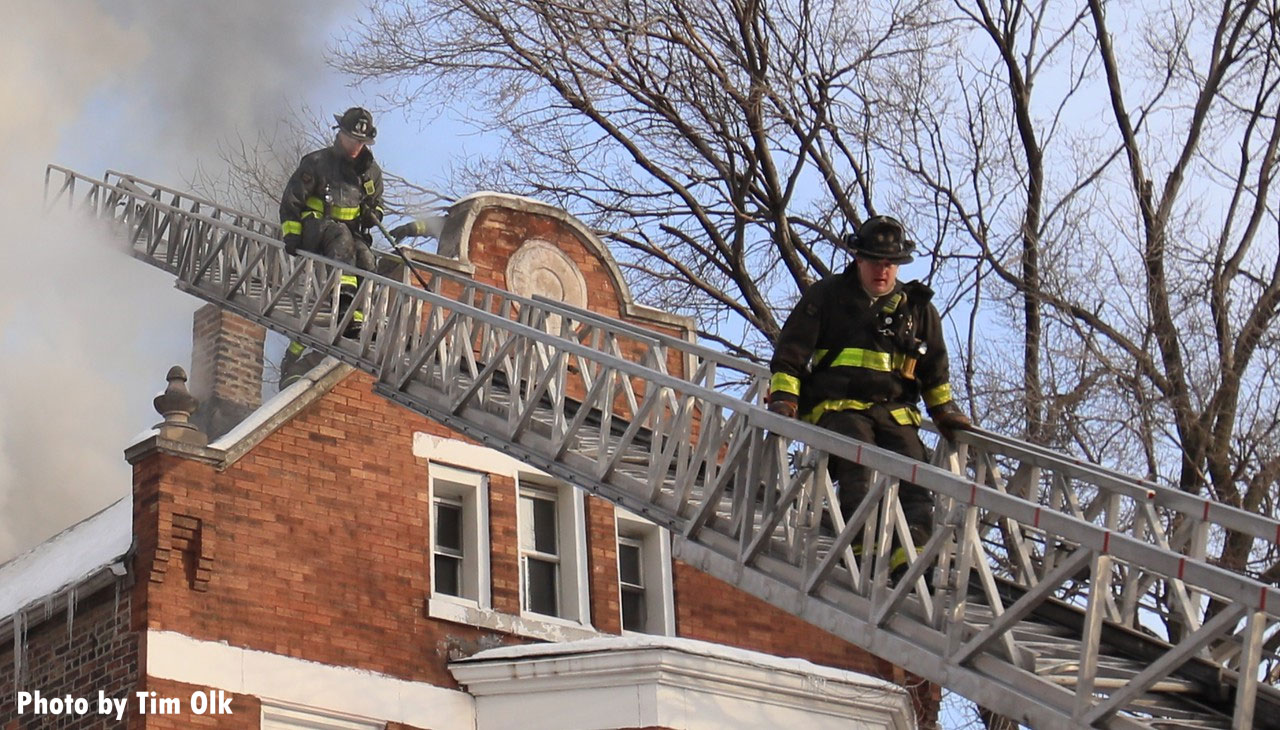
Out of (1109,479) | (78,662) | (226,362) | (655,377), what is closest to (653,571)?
(226,362)

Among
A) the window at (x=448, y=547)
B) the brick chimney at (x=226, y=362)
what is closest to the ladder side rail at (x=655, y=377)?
→ the window at (x=448, y=547)

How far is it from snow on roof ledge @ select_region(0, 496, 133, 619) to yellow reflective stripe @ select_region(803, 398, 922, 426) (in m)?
5.41

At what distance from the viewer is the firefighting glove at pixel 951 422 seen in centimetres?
917

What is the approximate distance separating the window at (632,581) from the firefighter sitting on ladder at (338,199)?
322cm

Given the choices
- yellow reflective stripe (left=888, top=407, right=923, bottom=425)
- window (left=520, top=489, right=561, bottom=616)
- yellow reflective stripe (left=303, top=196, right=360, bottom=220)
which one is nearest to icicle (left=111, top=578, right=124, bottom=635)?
yellow reflective stripe (left=303, top=196, right=360, bottom=220)

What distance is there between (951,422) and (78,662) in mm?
6366

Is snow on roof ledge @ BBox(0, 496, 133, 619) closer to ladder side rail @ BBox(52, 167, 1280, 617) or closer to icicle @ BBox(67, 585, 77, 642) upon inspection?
icicle @ BBox(67, 585, 77, 642)

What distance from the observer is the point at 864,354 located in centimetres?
887

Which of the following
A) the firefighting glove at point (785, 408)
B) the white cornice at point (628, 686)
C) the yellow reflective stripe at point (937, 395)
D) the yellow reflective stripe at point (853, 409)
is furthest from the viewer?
the white cornice at point (628, 686)

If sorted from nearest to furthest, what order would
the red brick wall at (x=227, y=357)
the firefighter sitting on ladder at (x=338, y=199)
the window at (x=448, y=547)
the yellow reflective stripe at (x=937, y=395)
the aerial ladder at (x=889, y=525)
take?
the aerial ladder at (x=889, y=525), the yellow reflective stripe at (x=937, y=395), the firefighter sitting on ladder at (x=338, y=199), the window at (x=448, y=547), the red brick wall at (x=227, y=357)

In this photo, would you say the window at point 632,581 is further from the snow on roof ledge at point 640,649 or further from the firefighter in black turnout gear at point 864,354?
the firefighter in black turnout gear at point 864,354

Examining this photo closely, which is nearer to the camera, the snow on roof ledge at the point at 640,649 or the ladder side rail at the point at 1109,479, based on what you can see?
the ladder side rail at the point at 1109,479

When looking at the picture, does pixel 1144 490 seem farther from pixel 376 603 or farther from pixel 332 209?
pixel 332 209

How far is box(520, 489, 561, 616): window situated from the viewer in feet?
47.5
